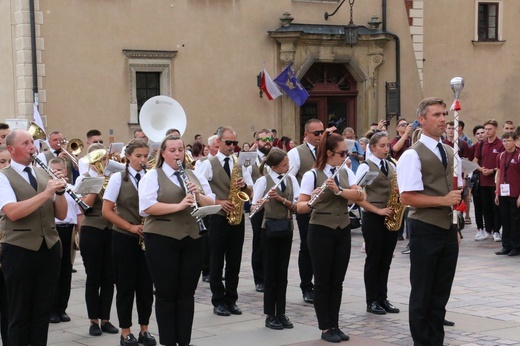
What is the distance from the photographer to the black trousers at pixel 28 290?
786cm

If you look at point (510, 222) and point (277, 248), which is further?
point (510, 222)

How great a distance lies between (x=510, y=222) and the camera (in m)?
15.7

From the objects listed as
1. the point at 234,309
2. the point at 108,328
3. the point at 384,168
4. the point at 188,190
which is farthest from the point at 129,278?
the point at 384,168

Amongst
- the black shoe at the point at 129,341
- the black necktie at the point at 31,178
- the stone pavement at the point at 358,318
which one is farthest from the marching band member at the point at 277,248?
the black necktie at the point at 31,178

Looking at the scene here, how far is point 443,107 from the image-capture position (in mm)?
8148

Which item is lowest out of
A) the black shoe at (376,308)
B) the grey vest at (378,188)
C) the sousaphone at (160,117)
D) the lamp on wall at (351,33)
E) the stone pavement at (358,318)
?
the stone pavement at (358,318)

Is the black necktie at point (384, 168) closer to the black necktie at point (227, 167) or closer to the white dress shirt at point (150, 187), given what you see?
the black necktie at point (227, 167)

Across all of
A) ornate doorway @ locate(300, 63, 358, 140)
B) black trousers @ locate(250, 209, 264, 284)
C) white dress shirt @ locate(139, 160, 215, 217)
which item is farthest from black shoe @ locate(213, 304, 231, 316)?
ornate doorway @ locate(300, 63, 358, 140)

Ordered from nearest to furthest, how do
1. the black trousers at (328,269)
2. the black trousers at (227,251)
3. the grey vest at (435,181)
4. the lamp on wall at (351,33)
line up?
the grey vest at (435,181) < the black trousers at (328,269) < the black trousers at (227,251) < the lamp on wall at (351,33)

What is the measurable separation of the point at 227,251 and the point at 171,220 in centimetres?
295

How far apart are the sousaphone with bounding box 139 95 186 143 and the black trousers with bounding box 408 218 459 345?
5.25 metres

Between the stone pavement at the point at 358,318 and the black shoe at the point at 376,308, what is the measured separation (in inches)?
3.4

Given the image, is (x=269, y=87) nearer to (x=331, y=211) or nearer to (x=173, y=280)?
(x=331, y=211)

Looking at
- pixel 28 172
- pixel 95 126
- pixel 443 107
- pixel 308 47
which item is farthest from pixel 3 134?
pixel 308 47
